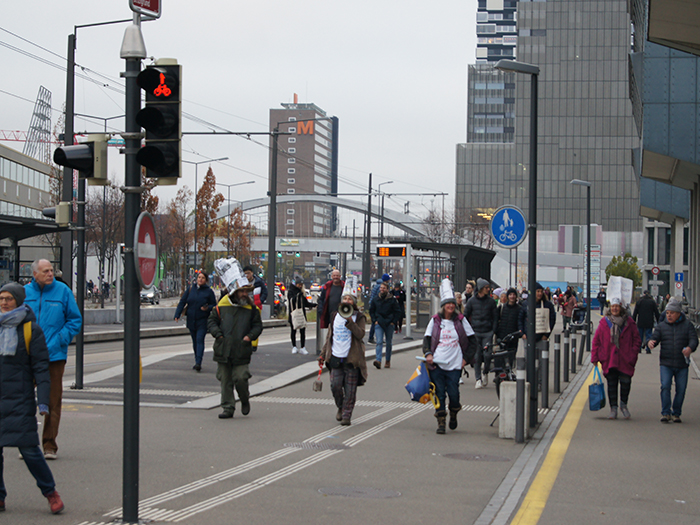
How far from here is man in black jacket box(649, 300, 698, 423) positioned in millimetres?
11812

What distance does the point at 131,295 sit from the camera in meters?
5.55

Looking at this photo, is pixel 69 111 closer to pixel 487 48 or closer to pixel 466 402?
pixel 466 402

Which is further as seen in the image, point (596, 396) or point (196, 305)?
point (196, 305)

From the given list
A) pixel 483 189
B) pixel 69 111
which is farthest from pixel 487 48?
pixel 69 111

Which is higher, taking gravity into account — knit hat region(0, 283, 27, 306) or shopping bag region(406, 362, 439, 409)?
knit hat region(0, 283, 27, 306)

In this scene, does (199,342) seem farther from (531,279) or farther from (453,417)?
(531,279)

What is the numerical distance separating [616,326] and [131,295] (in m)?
8.42

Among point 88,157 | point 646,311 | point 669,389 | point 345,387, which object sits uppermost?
point 88,157

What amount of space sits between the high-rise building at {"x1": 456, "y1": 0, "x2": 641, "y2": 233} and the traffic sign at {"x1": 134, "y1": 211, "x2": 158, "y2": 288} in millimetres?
111568

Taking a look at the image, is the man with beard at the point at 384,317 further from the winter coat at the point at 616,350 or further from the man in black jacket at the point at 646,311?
the man in black jacket at the point at 646,311

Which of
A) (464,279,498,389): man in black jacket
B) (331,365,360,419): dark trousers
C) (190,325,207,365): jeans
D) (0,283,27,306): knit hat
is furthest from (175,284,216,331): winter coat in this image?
(0,283,27,306): knit hat

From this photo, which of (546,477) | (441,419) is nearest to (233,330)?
(441,419)

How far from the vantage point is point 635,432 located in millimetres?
10891

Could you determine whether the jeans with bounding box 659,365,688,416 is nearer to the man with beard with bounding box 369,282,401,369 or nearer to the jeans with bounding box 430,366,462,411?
the jeans with bounding box 430,366,462,411
